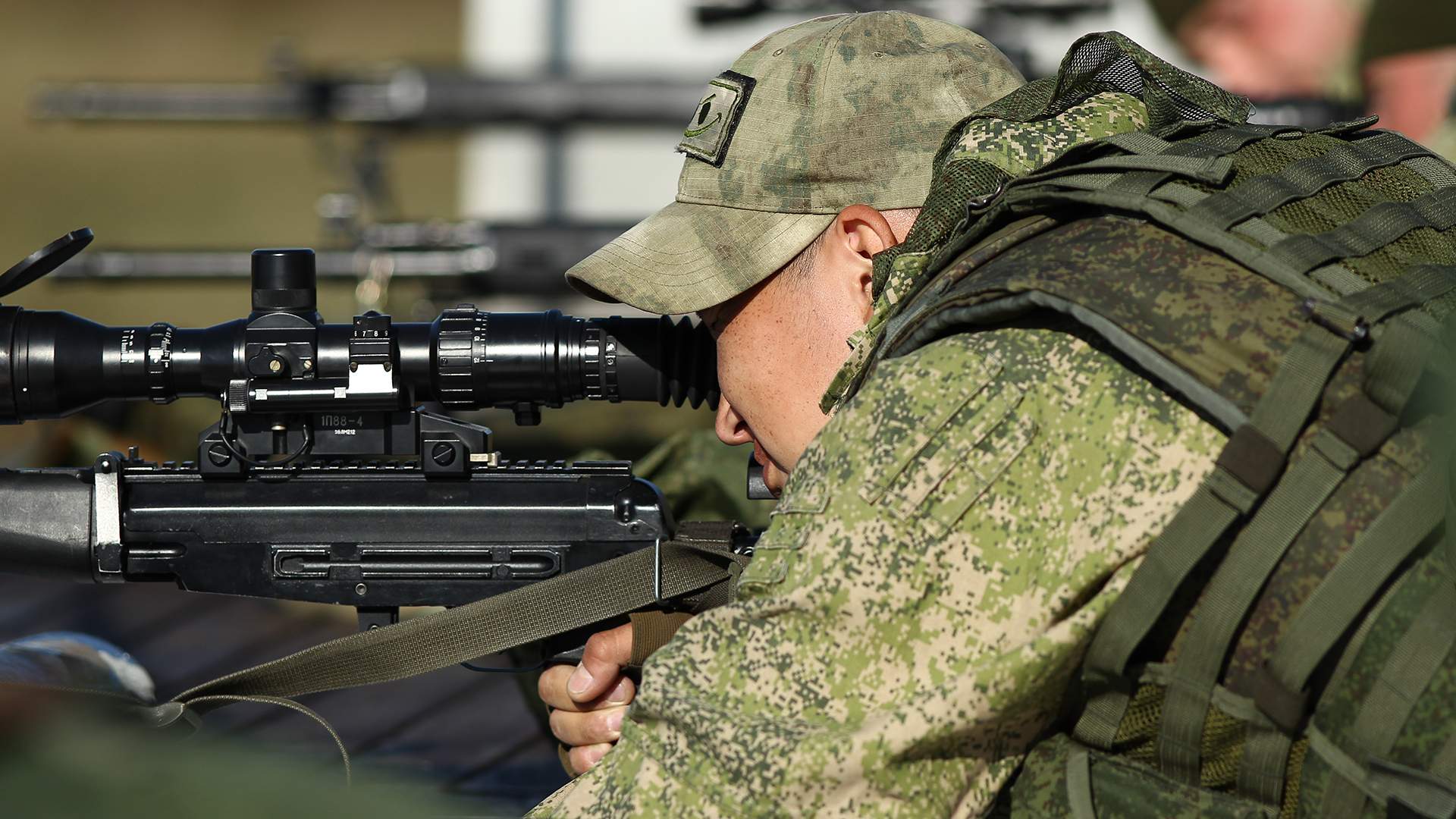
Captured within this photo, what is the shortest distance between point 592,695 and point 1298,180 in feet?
4.16

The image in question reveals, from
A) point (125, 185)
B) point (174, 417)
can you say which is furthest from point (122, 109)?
point (174, 417)

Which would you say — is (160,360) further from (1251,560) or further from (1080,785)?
(1251,560)

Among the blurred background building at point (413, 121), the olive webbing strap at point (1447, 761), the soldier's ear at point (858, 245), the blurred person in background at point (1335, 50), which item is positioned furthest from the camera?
the blurred background building at point (413, 121)

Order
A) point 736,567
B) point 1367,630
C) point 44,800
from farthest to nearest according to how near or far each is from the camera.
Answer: point 736,567 → point 1367,630 → point 44,800

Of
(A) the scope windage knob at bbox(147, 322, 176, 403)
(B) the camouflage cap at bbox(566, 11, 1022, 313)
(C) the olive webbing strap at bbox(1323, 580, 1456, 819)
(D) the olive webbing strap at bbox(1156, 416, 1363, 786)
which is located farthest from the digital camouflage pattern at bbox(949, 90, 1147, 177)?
(A) the scope windage knob at bbox(147, 322, 176, 403)

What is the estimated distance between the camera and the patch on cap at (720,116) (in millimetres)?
1931

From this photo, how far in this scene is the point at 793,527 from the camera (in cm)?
143

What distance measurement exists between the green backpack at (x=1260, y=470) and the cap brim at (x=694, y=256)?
40cm

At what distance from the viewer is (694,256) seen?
1.95 m

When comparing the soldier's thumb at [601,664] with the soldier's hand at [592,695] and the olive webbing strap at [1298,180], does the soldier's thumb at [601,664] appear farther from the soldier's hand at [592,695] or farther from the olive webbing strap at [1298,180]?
the olive webbing strap at [1298,180]

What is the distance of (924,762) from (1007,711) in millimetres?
94

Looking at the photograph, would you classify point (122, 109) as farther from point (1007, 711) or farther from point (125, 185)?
point (1007, 711)

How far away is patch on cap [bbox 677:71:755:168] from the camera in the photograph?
193 cm

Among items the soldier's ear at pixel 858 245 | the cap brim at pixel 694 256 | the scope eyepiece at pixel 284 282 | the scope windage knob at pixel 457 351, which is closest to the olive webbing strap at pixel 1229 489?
the soldier's ear at pixel 858 245
